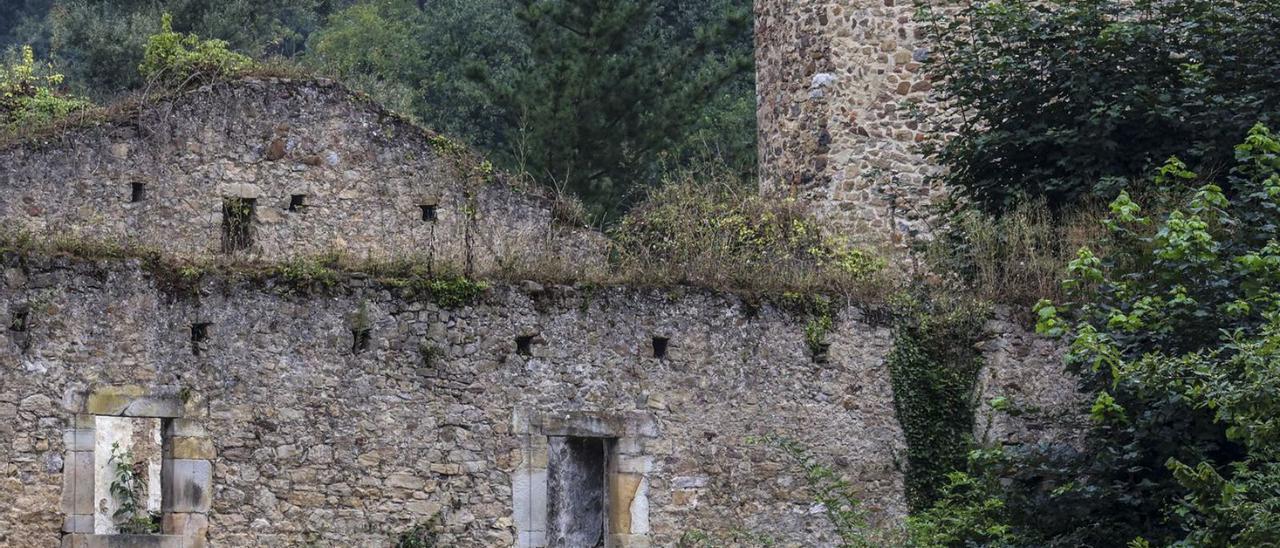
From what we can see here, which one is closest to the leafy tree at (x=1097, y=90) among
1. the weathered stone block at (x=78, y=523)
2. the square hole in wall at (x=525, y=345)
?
the square hole in wall at (x=525, y=345)

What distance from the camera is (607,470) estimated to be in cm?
1650

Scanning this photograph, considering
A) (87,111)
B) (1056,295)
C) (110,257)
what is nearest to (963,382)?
(1056,295)

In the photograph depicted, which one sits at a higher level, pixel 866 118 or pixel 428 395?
pixel 866 118

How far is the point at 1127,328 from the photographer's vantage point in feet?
50.5

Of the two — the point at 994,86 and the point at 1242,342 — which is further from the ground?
the point at 994,86

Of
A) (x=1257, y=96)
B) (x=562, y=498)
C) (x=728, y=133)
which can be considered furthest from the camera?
(x=728, y=133)

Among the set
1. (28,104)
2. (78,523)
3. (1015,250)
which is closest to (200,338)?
(78,523)

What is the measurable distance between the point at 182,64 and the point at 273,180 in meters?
1.28

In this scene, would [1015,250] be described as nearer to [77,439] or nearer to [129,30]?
[77,439]

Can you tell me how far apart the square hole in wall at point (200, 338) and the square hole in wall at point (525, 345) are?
86.4 inches

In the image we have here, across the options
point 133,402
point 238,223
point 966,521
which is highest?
point 238,223

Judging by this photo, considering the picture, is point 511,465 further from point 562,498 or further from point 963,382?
point 963,382

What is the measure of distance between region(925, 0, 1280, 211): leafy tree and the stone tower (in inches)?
51.6

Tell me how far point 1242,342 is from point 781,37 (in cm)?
863
